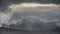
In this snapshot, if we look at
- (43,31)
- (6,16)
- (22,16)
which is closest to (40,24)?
(43,31)

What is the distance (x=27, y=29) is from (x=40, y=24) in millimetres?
99

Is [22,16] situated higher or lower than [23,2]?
lower

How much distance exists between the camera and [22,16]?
87cm

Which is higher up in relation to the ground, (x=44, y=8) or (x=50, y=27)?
(x=44, y=8)

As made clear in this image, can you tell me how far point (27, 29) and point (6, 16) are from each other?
0.67 ft

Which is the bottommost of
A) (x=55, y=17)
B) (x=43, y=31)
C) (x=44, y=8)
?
(x=43, y=31)

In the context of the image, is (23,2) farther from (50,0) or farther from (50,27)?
(50,27)

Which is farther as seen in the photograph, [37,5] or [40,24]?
[37,5]

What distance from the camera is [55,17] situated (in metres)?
0.84

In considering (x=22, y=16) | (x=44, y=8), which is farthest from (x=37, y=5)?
(x=22, y=16)

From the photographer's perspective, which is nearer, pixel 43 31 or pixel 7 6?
pixel 43 31

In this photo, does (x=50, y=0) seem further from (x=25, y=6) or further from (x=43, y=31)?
(x=43, y=31)

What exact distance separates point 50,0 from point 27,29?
36cm

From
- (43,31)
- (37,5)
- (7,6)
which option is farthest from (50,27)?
(7,6)
